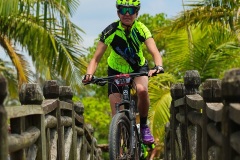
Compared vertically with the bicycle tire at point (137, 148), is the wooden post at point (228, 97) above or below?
above

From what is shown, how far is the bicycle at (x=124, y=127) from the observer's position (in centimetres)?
611

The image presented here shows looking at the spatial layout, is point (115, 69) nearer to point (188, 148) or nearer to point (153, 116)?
point (188, 148)

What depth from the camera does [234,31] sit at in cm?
1539

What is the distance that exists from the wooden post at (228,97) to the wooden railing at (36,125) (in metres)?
1.24

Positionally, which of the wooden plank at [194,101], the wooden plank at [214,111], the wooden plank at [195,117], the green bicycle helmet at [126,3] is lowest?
the wooden plank at [195,117]

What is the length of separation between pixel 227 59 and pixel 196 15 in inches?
64.7

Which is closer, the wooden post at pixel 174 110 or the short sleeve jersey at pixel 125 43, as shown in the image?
the short sleeve jersey at pixel 125 43

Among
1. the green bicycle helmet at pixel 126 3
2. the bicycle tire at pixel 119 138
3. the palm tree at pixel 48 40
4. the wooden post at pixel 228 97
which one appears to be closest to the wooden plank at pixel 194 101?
the bicycle tire at pixel 119 138

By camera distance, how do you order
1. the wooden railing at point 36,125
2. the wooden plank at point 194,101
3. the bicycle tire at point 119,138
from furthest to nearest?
the bicycle tire at point 119,138, the wooden plank at point 194,101, the wooden railing at point 36,125

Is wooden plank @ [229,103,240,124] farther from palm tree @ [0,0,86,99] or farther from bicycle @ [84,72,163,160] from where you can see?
palm tree @ [0,0,86,99]

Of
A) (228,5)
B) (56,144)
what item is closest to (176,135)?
(56,144)

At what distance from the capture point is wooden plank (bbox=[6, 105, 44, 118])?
169 inches

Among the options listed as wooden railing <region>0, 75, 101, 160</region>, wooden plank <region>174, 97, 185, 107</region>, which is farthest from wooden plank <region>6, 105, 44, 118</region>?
wooden plank <region>174, 97, 185, 107</region>

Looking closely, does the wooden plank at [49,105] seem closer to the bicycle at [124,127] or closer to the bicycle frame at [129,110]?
the bicycle at [124,127]
